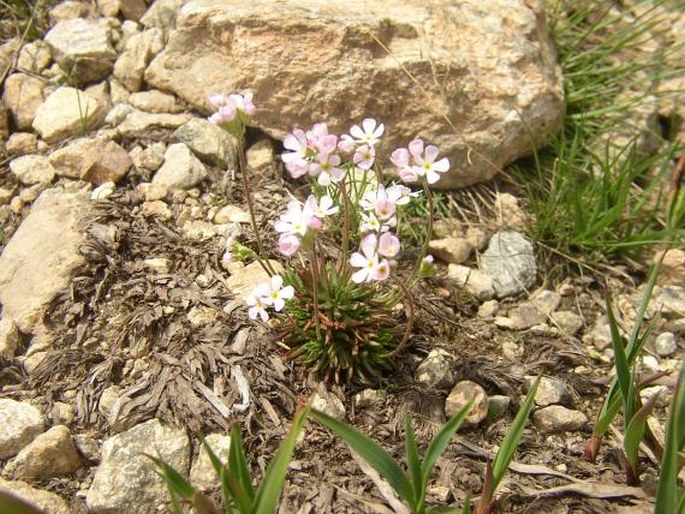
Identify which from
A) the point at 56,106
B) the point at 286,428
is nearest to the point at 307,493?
the point at 286,428

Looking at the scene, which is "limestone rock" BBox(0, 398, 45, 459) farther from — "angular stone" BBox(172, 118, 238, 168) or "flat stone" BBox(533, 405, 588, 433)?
"flat stone" BBox(533, 405, 588, 433)

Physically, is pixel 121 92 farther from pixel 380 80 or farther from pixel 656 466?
pixel 656 466

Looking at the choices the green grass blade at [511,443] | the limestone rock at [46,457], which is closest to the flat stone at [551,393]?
the green grass blade at [511,443]

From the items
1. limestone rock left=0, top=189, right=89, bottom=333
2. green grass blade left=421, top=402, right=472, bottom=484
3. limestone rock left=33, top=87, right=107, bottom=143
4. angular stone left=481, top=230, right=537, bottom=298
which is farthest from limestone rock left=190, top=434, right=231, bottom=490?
limestone rock left=33, top=87, right=107, bottom=143

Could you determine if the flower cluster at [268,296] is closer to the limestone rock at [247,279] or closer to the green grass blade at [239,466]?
the limestone rock at [247,279]

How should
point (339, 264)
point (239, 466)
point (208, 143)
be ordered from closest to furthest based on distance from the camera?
1. point (239, 466)
2. point (339, 264)
3. point (208, 143)

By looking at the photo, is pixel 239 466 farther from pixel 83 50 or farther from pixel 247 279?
pixel 83 50

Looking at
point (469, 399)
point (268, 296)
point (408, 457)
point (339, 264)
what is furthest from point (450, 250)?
point (408, 457)
